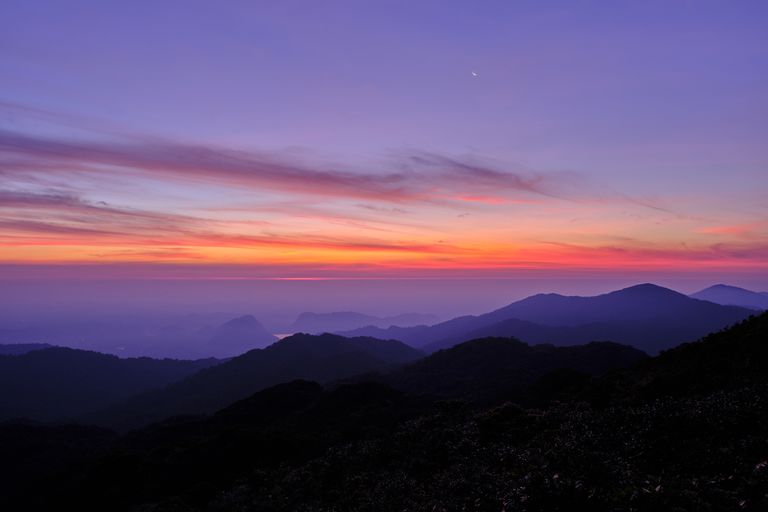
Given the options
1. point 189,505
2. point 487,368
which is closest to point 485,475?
point 189,505

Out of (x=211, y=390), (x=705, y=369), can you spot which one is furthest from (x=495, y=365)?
(x=211, y=390)

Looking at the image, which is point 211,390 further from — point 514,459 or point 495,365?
point 514,459

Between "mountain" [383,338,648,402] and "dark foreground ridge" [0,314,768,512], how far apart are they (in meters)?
30.5

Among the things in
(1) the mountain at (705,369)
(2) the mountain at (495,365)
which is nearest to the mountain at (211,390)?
(2) the mountain at (495,365)

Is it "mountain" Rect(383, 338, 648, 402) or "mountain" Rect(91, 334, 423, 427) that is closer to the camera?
"mountain" Rect(383, 338, 648, 402)

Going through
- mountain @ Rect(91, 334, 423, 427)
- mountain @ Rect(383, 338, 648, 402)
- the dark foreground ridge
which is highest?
the dark foreground ridge

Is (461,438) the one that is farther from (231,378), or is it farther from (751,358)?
(231,378)

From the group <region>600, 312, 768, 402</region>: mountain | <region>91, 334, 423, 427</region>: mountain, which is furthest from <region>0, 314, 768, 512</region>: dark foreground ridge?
<region>91, 334, 423, 427</region>: mountain

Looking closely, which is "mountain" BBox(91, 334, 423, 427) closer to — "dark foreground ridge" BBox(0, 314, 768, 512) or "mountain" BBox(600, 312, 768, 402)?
"dark foreground ridge" BBox(0, 314, 768, 512)

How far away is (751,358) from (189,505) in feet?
145

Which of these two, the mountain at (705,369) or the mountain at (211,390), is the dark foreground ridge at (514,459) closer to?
the mountain at (705,369)

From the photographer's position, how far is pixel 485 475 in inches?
913

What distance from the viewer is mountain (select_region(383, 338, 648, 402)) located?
9656cm

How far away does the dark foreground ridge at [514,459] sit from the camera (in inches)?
654
